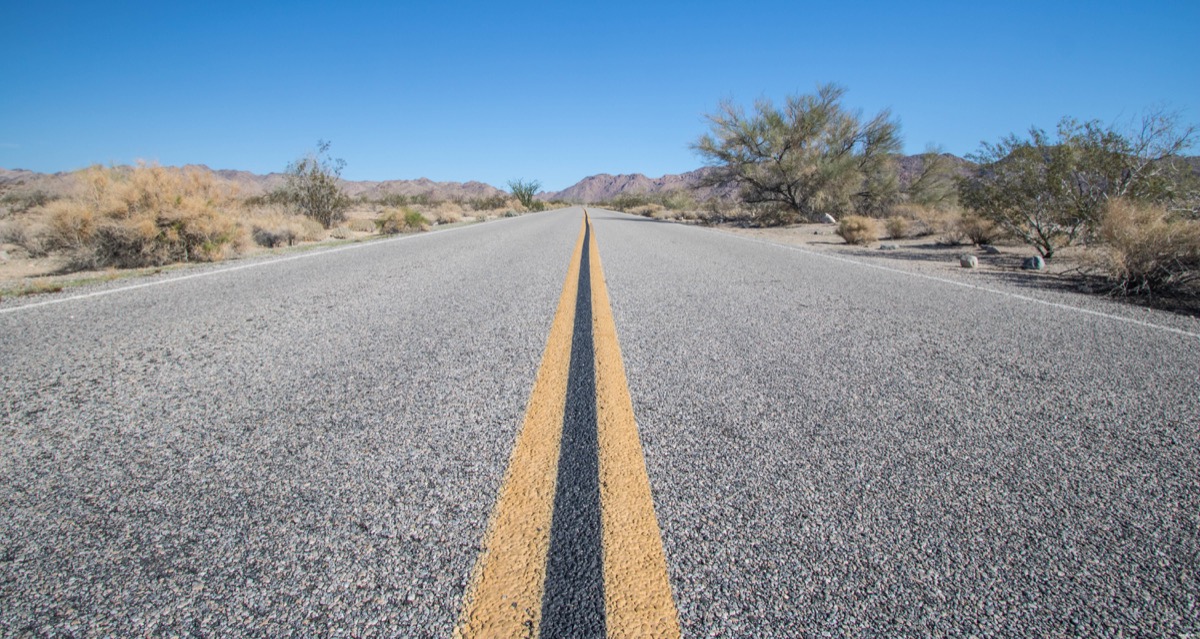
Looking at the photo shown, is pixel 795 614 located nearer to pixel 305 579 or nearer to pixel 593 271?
pixel 305 579

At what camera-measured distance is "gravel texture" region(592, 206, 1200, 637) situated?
113 centimetres

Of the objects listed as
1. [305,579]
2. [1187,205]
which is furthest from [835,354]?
[1187,205]

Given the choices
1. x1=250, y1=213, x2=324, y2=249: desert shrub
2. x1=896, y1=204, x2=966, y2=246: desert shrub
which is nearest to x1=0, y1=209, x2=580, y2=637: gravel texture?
x1=250, y1=213, x2=324, y2=249: desert shrub

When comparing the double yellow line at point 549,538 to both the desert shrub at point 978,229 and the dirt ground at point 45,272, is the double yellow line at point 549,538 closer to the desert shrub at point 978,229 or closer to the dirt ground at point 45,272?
the dirt ground at point 45,272

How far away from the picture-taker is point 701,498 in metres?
1.50

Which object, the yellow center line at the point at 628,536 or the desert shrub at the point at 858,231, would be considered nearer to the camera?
the yellow center line at the point at 628,536

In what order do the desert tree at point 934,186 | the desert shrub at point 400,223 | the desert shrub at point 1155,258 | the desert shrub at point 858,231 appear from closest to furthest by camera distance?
the desert shrub at point 1155,258, the desert shrub at point 858,231, the desert shrub at point 400,223, the desert tree at point 934,186

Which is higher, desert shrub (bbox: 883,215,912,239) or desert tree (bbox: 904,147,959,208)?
desert tree (bbox: 904,147,959,208)

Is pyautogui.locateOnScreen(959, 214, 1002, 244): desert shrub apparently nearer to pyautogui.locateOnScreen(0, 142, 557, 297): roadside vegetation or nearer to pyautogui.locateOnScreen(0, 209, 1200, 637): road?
pyautogui.locateOnScreen(0, 209, 1200, 637): road

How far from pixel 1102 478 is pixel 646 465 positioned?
1.47 m

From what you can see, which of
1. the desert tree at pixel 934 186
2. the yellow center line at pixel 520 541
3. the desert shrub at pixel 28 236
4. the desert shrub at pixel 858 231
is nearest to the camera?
the yellow center line at pixel 520 541

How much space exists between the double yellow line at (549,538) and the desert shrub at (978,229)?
1263cm

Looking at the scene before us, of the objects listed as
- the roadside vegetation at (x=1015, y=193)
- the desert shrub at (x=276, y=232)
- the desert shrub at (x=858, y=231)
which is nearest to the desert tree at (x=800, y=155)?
the roadside vegetation at (x=1015, y=193)

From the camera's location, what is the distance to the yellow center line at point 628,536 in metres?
1.07
